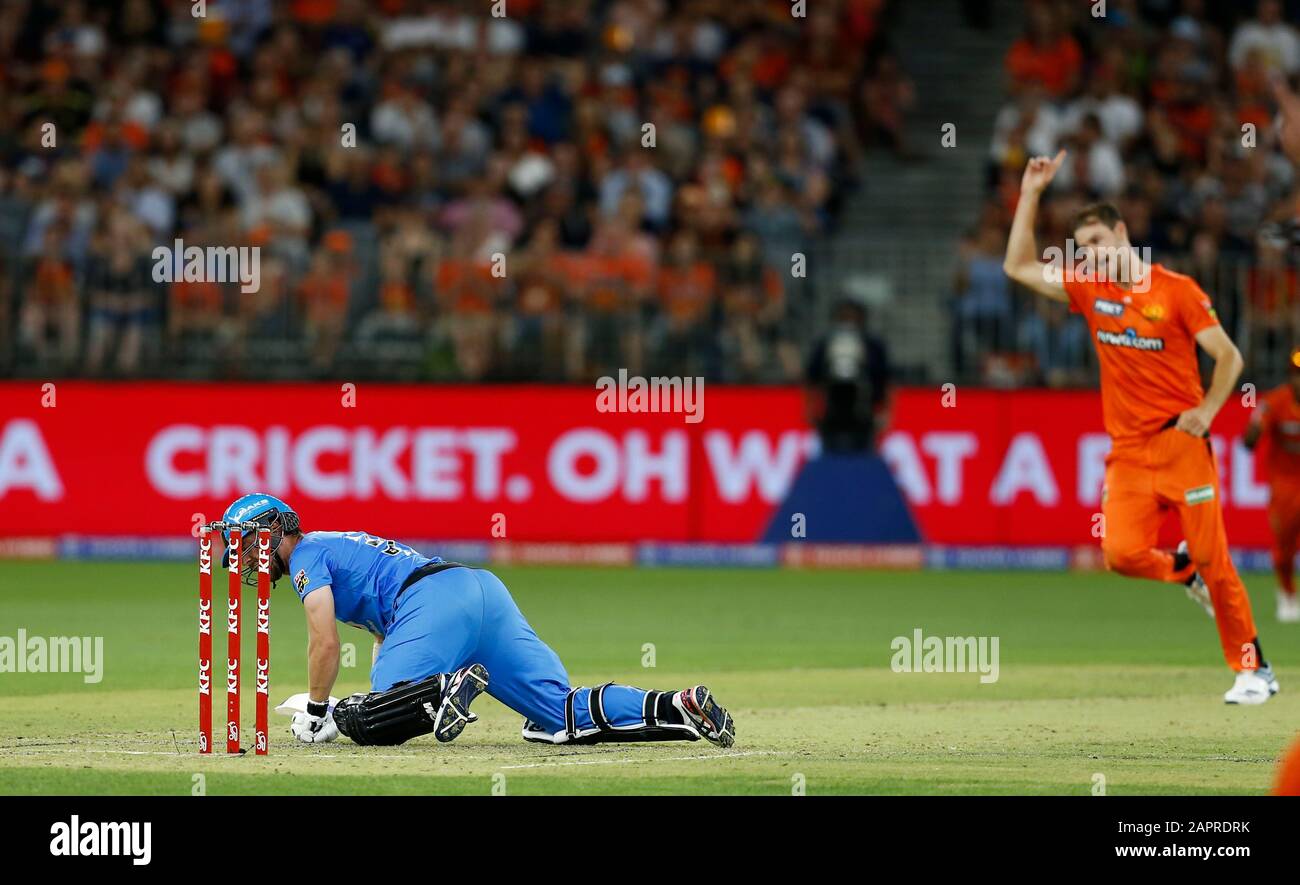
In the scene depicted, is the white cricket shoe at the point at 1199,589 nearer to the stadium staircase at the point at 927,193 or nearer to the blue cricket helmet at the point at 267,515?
the blue cricket helmet at the point at 267,515

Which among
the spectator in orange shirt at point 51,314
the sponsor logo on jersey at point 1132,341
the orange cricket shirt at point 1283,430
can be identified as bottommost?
the orange cricket shirt at point 1283,430

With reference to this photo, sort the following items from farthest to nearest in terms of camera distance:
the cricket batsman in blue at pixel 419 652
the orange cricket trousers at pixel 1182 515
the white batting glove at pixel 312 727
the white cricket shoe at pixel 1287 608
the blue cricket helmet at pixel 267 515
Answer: the white cricket shoe at pixel 1287 608 → the orange cricket trousers at pixel 1182 515 → the white batting glove at pixel 312 727 → the blue cricket helmet at pixel 267 515 → the cricket batsman in blue at pixel 419 652

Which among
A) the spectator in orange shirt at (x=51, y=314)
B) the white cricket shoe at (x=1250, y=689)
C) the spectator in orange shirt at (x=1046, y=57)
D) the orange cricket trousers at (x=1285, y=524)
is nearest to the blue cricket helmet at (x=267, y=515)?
the white cricket shoe at (x=1250, y=689)

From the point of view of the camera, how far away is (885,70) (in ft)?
93.4

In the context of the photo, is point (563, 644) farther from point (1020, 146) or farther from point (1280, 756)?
point (1020, 146)

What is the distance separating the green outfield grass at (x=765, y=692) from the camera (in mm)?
10594

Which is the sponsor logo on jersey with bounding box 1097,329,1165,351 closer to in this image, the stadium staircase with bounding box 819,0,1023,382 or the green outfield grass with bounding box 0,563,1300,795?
the green outfield grass with bounding box 0,563,1300,795

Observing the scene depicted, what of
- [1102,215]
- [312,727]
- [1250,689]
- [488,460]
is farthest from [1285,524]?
[312,727]

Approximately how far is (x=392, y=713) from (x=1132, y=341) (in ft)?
17.4

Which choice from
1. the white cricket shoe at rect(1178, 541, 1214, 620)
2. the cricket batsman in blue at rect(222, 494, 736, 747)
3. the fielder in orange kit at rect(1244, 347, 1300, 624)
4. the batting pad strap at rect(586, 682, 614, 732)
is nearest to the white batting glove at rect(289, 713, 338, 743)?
the cricket batsman in blue at rect(222, 494, 736, 747)

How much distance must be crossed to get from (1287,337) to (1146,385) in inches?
402

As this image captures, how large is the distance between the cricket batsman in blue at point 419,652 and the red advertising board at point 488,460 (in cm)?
1204

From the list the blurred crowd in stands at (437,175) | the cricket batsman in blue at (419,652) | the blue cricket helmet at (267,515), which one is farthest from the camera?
the blurred crowd in stands at (437,175)

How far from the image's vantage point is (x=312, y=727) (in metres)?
11.5
